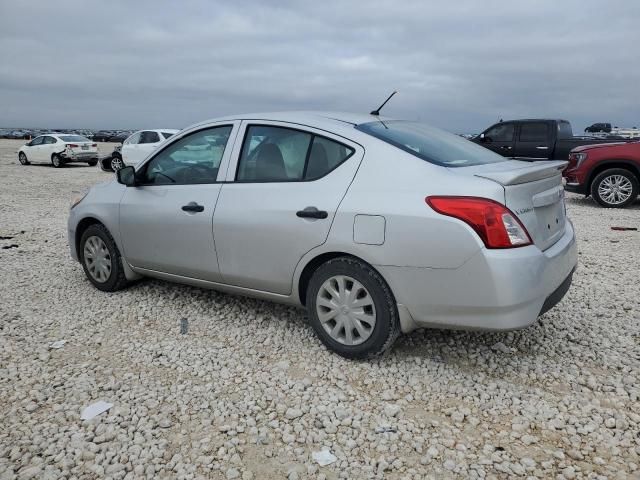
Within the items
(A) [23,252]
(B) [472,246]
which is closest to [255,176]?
(B) [472,246]

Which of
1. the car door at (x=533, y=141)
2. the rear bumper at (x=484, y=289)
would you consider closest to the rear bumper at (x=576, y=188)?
the car door at (x=533, y=141)

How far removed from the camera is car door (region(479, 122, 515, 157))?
14406 mm

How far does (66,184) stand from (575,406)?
1568 centimetres

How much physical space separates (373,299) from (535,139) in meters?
12.7

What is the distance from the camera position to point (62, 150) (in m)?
22.1

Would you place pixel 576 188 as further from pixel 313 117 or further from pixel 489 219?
pixel 489 219

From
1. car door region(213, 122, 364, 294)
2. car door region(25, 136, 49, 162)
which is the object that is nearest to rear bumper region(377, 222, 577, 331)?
car door region(213, 122, 364, 294)

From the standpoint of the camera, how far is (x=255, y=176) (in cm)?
369

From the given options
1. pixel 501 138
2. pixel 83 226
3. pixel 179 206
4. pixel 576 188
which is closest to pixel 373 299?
pixel 179 206

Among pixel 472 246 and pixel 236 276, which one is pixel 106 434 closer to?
pixel 236 276

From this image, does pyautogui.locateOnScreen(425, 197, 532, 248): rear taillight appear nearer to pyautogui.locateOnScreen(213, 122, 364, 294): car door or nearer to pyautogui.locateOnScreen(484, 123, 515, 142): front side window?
pyautogui.locateOnScreen(213, 122, 364, 294): car door

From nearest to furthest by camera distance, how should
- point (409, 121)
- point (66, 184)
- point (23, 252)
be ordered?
1. point (409, 121)
2. point (23, 252)
3. point (66, 184)

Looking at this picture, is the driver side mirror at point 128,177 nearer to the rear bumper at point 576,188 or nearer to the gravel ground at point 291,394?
the gravel ground at point 291,394

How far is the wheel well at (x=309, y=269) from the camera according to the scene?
3.25 meters
